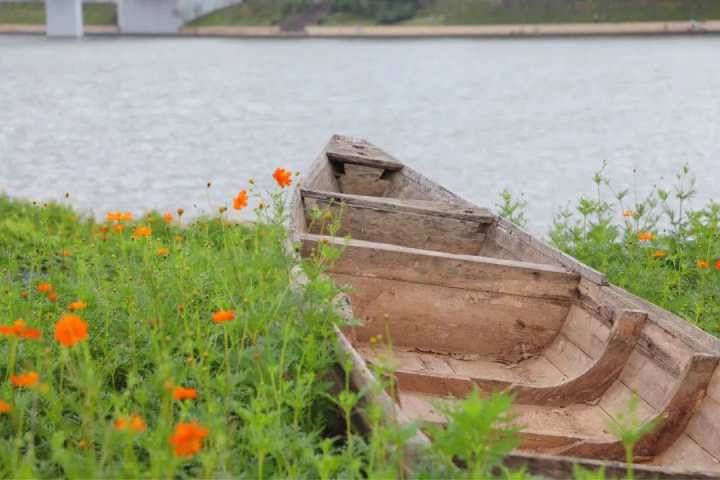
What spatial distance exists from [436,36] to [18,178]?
56.7 m

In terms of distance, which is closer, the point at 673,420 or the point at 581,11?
the point at 673,420

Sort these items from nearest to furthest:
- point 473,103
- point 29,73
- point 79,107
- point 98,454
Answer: point 98,454 → point 79,107 → point 473,103 → point 29,73

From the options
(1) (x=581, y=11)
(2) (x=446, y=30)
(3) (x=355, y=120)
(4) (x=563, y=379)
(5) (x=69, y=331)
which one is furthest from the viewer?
(2) (x=446, y=30)

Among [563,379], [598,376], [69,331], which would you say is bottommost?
[563,379]

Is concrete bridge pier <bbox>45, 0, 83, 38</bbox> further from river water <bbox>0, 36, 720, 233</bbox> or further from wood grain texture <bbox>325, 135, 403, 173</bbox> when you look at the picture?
wood grain texture <bbox>325, 135, 403, 173</bbox>

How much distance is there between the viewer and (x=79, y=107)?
33156mm

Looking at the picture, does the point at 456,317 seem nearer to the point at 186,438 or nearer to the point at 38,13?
the point at 186,438

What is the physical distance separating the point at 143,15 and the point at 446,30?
2489 cm

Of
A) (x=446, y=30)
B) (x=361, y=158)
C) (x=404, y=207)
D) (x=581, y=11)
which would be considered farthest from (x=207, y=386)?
(x=446, y=30)

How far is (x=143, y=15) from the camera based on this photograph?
75250 millimetres

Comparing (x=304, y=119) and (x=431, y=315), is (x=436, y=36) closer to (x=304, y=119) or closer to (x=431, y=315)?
(x=304, y=119)

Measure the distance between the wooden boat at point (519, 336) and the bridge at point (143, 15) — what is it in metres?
65.9

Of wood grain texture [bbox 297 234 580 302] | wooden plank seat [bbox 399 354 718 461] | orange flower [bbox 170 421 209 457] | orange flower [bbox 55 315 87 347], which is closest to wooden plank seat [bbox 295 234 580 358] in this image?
wood grain texture [bbox 297 234 580 302]

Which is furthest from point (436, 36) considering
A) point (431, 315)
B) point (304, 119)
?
point (431, 315)
